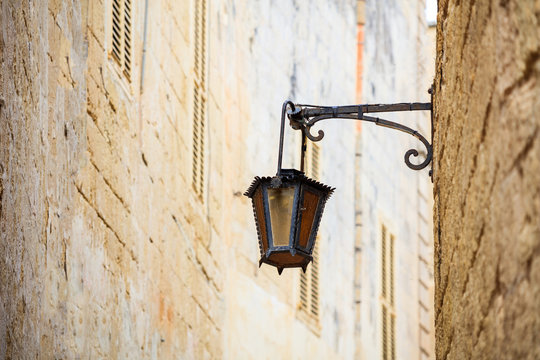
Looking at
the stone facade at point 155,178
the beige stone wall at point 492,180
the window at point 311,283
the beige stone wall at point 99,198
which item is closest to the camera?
the beige stone wall at point 492,180

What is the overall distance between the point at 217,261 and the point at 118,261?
9.80ft

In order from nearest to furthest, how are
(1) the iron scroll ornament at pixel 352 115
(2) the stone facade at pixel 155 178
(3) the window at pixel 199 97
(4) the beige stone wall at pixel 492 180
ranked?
(4) the beige stone wall at pixel 492 180, (1) the iron scroll ornament at pixel 352 115, (2) the stone facade at pixel 155 178, (3) the window at pixel 199 97

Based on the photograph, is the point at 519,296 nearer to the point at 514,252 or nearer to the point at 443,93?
the point at 514,252

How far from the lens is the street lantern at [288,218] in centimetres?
577

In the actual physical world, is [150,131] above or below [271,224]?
above

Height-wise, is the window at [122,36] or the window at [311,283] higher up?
the window at [122,36]

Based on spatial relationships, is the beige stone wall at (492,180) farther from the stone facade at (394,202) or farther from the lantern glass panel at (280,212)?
the stone facade at (394,202)

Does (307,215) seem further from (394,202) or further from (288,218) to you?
(394,202)

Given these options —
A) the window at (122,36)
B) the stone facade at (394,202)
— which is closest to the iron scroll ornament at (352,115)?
the window at (122,36)

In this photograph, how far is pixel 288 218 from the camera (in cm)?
580

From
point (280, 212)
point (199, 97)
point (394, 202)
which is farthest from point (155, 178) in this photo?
point (394, 202)

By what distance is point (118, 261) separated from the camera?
7.62m

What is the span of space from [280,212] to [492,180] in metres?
2.69

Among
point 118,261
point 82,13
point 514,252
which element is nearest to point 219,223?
point 118,261
